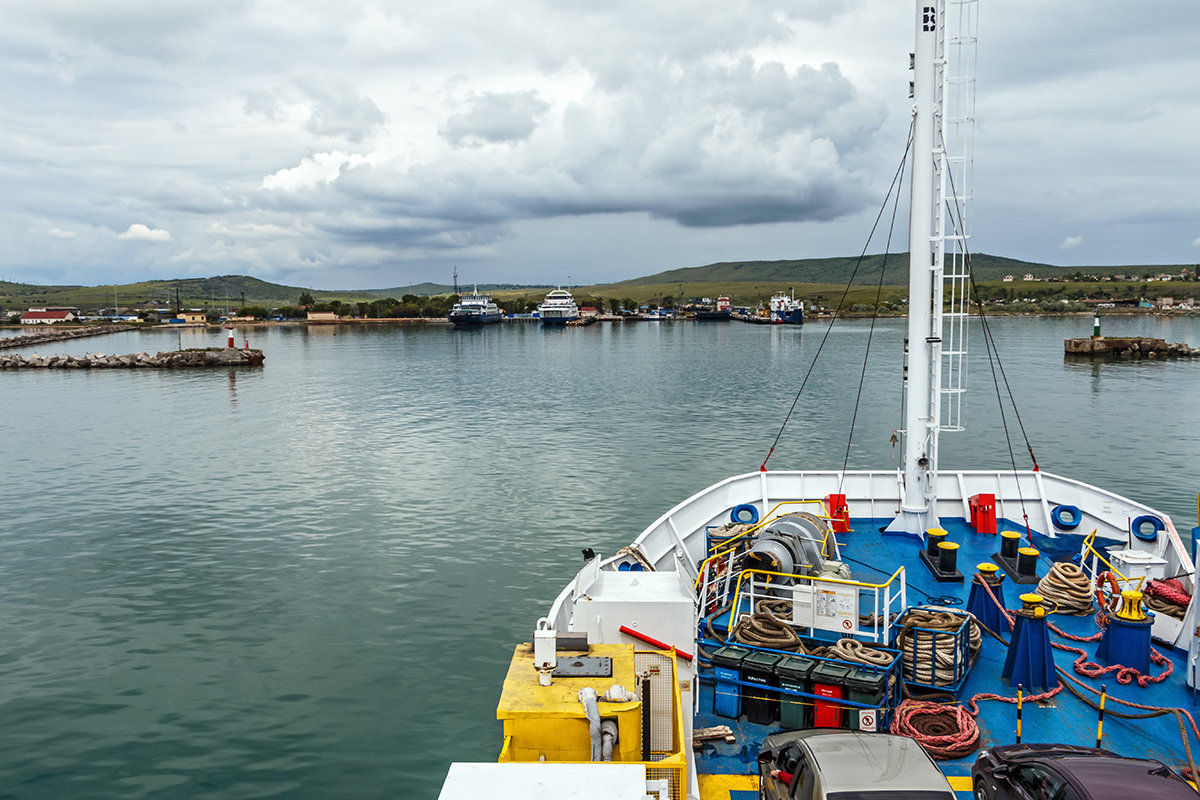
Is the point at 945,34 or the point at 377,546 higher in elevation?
the point at 945,34

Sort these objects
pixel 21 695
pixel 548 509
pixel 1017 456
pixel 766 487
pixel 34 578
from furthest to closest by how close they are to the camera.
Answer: pixel 1017 456
pixel 548 509
pixel 34 578
pixel 766 487
pixel 21 695

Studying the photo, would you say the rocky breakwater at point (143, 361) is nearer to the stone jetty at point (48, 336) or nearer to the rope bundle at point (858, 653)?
the stone jetty at point (48, 336)

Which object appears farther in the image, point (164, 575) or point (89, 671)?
point (164, 575)

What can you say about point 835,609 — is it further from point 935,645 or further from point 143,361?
point 143,361

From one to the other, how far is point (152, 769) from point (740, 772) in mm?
9756

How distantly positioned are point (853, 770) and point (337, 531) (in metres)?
21.7

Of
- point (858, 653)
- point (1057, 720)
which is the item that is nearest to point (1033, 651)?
point (1057, 720)

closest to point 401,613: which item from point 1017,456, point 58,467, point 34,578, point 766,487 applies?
point 766,487

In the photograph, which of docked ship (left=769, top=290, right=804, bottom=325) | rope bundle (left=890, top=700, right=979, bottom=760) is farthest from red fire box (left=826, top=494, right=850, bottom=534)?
docked ship (left=769, top=290, right=804, bottom=325)

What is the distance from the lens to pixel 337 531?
25.6 meters

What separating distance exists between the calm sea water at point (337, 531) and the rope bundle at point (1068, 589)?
31.7 feet

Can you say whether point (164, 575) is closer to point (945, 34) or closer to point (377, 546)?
point (377, 546)

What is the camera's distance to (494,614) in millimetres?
18812

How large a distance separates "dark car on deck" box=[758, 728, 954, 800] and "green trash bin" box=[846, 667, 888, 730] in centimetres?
184
